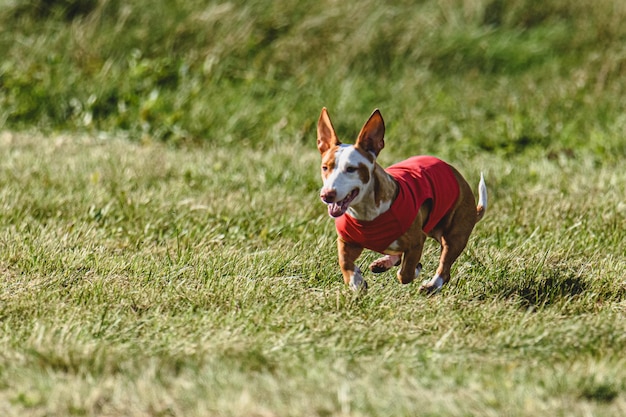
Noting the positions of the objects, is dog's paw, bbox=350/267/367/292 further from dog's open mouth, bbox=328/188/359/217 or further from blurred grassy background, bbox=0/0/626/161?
blurred grassy background, bbox=0/0/626/161

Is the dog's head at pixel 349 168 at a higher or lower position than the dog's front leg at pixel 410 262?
higher

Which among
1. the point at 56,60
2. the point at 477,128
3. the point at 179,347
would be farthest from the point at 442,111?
the point at 179,347

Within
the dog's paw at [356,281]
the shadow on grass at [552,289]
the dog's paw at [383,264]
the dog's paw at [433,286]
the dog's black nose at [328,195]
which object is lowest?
the shadow on grass at [552,289]

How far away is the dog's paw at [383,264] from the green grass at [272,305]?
94 millimetres

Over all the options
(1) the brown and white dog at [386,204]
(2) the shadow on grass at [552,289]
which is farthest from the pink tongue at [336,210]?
(2) the shadow on grass at [552,289]

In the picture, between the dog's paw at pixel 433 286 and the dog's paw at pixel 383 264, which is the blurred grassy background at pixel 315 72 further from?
the dog's paw at pixel 433 286

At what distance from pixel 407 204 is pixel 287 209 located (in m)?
1.91

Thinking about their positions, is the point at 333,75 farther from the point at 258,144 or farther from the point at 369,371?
the point at 369,371

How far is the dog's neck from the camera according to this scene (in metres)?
4.59

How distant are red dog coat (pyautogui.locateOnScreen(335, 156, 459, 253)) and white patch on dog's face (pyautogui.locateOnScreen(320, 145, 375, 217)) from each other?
0.19 metres

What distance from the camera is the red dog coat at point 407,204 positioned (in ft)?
15.2

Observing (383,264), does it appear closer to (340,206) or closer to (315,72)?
(340,206)

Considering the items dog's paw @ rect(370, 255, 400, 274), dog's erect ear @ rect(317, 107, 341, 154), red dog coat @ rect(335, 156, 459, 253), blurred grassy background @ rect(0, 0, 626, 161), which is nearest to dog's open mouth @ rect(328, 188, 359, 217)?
red dog coat @ rect(335, 156, 459, 253)

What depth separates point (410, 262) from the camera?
15.6ft
